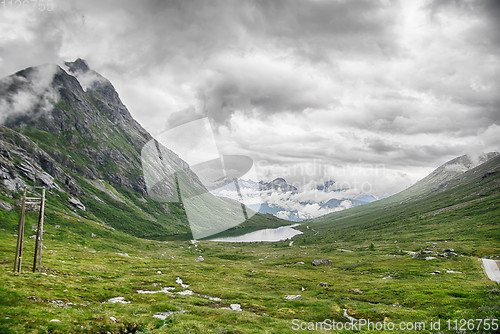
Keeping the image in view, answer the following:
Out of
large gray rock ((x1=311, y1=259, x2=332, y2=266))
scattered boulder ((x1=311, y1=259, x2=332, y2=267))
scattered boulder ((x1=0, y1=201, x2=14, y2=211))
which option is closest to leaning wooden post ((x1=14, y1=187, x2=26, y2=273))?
scattered boulder ((x1=311, y1=259, x2=332, y2=267))

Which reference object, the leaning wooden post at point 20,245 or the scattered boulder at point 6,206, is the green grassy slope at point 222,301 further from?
the scattered boulder at point 6,206

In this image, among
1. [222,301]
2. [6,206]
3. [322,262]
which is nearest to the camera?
[222,301]

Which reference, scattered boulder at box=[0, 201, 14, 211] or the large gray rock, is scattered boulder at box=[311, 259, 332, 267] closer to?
the large gray rock

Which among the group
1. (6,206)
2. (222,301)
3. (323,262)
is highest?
(6,206)

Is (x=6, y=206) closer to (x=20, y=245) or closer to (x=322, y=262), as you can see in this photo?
(x=20, y=245)

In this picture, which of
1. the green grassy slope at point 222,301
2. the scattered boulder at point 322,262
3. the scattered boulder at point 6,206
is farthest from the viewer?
the scattered boulder at point 6,206

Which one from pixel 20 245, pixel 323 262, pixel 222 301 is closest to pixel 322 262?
pixel 323 262

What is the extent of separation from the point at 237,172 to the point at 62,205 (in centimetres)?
18000

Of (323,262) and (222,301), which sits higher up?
(222,301)

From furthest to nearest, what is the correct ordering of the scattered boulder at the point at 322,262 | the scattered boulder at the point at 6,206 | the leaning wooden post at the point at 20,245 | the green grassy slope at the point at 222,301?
the scattered boulder at the point at 6,206
the scattered boulder at the point at 322,262
the leaning wooden post at the point at 20,245
the green grassy slope at the point at 222,301

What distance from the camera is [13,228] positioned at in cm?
9725

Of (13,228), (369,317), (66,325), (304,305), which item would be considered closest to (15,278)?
(66,325)

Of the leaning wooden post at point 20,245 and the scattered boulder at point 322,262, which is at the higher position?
the leaning wooden post at point 20,245

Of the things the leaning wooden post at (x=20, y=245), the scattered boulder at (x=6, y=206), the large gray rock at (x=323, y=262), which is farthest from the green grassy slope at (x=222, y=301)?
the scattered boulder at (x=6, y=206)
